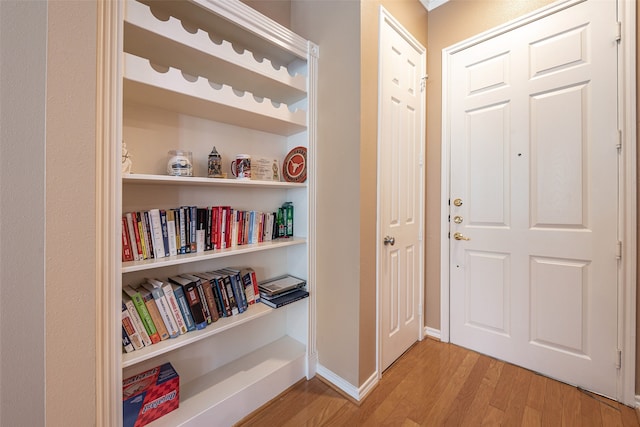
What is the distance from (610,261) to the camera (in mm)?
1383

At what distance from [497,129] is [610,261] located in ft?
3.23

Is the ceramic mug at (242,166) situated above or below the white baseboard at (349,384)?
above

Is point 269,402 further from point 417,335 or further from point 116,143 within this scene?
point 116,143

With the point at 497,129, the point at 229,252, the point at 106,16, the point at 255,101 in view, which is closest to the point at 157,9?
the point at 106,16

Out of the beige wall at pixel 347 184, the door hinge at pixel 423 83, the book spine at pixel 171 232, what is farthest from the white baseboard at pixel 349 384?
the door hinge at pixel 423 83

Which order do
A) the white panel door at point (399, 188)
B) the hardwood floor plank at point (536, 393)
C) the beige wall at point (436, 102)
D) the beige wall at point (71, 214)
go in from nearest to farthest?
the beige wall at point (71, 214) < the hardwood floor plank at point (536, 393) < the white panel door at point (399, 188) < the beige wall at point (436, 102)

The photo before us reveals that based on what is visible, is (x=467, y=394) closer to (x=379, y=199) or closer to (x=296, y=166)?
(x=379, y=199)

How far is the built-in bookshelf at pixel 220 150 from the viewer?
44.2 inches

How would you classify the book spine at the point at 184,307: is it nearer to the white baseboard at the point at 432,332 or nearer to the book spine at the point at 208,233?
the book spine at the point at 208,233

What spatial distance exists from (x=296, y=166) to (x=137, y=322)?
3.78 feet

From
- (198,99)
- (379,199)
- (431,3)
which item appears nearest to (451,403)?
(379,199)

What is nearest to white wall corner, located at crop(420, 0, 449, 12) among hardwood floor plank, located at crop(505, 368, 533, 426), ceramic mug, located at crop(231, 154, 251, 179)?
ceramic mug, located at crop(231, 154, 251, 179)

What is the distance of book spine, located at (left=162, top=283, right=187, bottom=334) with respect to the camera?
1167 millimetres

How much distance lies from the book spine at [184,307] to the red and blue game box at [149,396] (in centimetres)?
22
